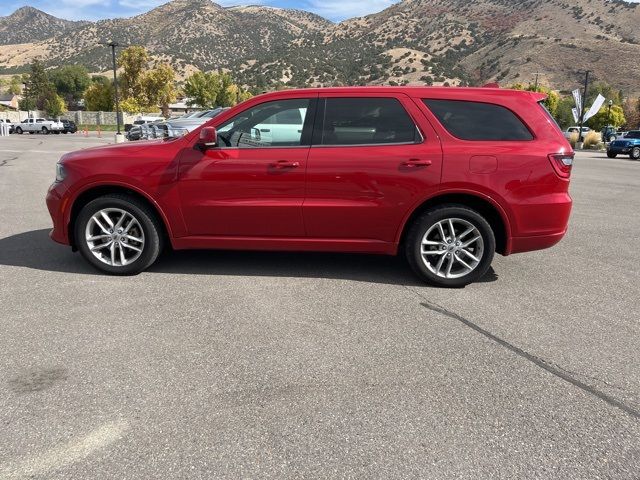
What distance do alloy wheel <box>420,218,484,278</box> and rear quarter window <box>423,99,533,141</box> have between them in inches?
32.3

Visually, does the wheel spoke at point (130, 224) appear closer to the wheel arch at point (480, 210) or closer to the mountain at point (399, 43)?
the wheel arch at point (480, 210)

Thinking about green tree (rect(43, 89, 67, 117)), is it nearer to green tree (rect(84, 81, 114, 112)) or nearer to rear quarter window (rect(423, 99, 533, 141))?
green tree (rect(84, 81, 114, 112))

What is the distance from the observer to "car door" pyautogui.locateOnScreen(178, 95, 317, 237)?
481 centimetres

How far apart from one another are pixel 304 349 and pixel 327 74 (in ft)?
356

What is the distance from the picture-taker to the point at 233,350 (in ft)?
11.7

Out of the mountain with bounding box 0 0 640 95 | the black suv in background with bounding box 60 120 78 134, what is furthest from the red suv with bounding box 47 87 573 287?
the mountain with bounding box 0 0 640 95

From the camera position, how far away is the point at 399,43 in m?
127

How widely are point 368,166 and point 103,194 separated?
2.64 m

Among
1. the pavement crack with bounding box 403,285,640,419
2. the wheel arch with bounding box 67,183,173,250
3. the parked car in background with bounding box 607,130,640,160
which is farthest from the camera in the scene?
the parked car in background with bounding box 607,130,640,160

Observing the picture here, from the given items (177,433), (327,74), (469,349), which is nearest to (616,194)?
(469,349)

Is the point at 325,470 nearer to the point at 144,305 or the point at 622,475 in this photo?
the point at 622,475

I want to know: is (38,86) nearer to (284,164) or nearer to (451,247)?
(284,164)

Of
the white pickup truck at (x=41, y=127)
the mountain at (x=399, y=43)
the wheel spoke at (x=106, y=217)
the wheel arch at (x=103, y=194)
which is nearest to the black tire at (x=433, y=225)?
the wheel arch at (x=103, y=194)

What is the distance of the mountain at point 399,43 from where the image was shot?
9881cm
